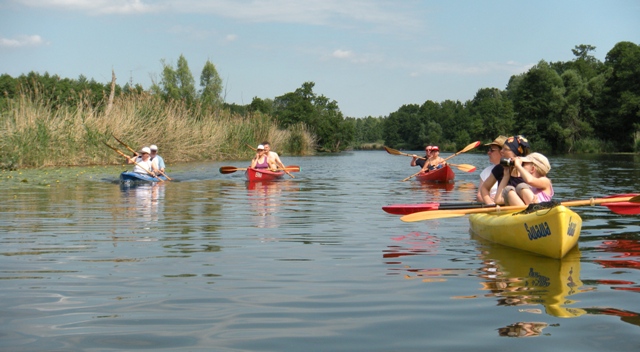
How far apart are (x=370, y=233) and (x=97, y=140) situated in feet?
60.0

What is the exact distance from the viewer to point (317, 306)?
4.56m

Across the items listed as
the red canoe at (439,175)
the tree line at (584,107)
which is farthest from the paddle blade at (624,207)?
the tree line at (584,107)

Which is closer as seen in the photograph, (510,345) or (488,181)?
(510,345)

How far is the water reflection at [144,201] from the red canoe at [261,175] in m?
2.32

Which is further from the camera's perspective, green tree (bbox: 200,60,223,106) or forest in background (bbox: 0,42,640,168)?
green tree (bbox: 200,60,223,106)

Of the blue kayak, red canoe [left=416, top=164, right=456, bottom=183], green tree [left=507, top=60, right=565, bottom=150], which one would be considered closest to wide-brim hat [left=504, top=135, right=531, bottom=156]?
red canoe [left=416, top=164, right=456, bottom=183]

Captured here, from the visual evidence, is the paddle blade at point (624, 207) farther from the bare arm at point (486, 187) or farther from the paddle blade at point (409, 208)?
the paddle blade at point (409, 208)

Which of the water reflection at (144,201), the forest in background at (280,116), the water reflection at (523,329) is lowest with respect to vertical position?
the water reflection at (523,329)

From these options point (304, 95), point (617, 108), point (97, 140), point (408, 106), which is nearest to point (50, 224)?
point (97, 140)

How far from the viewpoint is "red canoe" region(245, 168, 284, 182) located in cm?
1882

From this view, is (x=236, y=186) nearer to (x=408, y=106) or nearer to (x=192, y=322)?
(x=192, y=322)

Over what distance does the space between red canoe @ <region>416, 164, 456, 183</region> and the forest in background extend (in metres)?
11.5

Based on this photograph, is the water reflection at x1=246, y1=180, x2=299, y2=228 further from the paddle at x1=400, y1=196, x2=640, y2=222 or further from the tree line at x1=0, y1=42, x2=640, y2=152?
the tree line at x1=0, y1=42, x2=640, y2=152

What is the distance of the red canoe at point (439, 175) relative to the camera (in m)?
18.5
